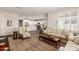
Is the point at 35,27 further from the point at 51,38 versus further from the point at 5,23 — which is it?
the point at 5,23

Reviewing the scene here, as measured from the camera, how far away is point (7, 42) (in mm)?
1670

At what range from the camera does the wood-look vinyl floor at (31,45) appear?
1686mm

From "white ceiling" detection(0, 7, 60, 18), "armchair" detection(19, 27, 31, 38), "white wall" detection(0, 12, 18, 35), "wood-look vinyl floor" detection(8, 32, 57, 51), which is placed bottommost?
"wood-look vinyl floor" detection(8, 32, 57, 51)

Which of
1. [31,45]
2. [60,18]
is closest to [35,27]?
[31,45]

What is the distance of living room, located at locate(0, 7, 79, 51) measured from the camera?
5.45ft

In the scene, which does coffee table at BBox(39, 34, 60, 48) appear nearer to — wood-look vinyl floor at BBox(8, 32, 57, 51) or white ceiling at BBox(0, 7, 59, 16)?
wood-look vinyl floor at BBox(8, 32, 57, 51)

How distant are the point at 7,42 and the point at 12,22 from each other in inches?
17.2

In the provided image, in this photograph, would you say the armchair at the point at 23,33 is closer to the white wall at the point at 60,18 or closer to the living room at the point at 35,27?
the living room at the point at 35,27

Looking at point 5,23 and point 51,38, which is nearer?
point 5,23

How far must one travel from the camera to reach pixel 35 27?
5.82ft

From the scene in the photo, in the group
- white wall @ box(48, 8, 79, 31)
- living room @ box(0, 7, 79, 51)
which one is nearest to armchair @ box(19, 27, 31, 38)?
living room @ box(0, 7, 79, 51)

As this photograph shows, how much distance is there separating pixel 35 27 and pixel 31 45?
41cm

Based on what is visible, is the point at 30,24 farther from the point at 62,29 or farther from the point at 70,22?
the point at 70,22
